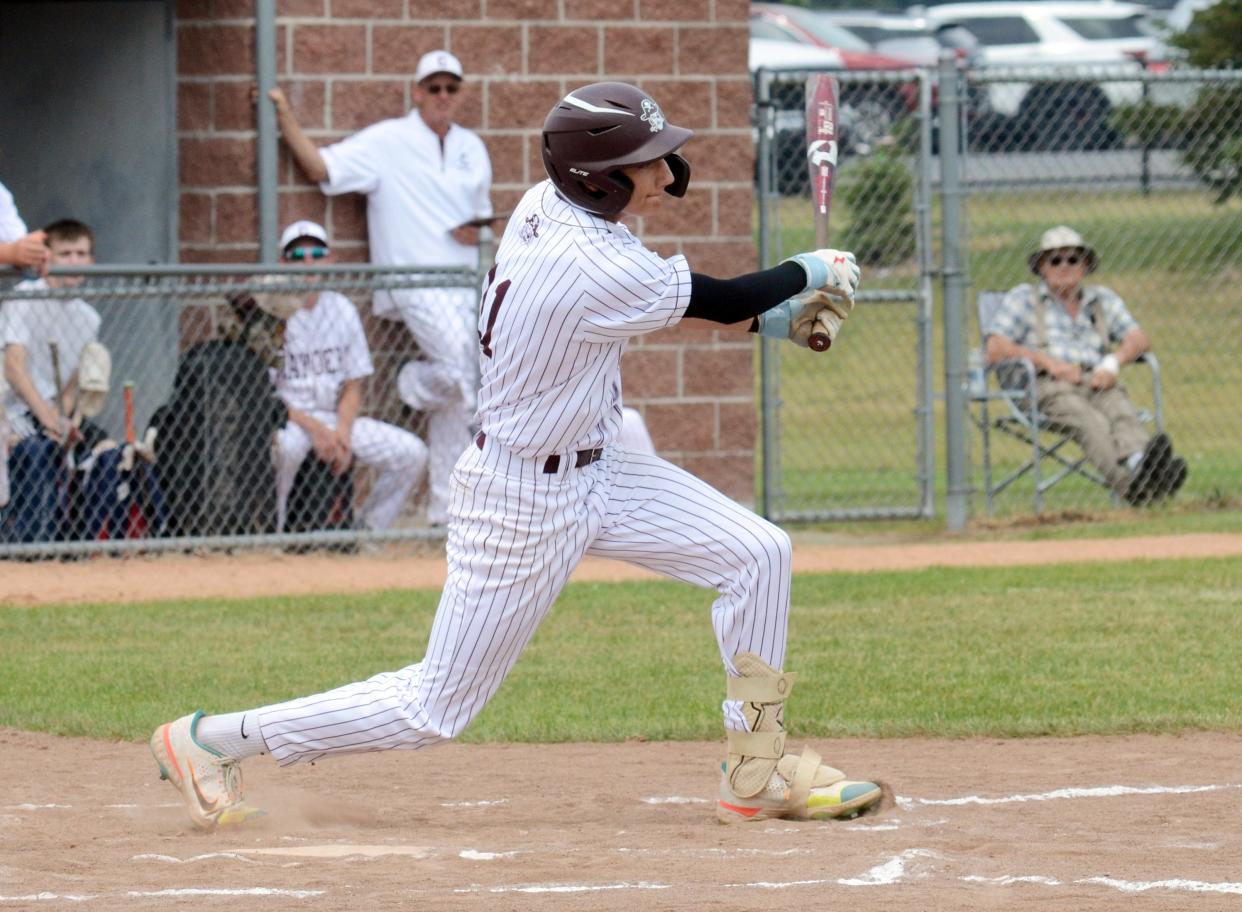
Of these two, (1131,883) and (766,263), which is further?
(766,263)

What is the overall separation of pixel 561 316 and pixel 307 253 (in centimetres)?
562

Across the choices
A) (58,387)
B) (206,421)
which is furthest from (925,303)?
(58,387)

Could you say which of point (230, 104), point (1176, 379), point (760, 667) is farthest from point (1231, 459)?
point (760, 667)

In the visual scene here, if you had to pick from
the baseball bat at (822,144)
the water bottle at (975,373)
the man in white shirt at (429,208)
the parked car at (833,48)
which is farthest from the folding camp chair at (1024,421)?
the parked car at (833,48)

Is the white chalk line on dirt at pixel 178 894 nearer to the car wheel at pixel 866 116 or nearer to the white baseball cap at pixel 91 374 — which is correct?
the white baseball cap at pixel 91 374

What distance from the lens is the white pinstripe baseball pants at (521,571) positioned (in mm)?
4836

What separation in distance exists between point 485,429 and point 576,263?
19.0 inches

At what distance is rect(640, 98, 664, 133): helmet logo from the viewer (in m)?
4.79

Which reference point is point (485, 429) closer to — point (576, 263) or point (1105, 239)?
point (576, 263)

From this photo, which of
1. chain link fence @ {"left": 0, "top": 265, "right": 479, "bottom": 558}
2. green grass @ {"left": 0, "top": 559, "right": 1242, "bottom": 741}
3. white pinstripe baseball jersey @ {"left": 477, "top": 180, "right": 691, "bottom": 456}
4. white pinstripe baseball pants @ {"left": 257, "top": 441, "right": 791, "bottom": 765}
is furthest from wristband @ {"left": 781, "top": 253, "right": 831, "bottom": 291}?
chain link fence @ {"left": 0, "top": 265, "right": 479, "bottom": 558}

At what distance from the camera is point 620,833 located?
4.96 metres

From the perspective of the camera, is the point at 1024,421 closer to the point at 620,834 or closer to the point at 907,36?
the point at 620,834

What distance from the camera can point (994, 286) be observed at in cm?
1540

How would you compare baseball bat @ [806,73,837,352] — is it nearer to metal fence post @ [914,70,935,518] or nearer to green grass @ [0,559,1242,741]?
green grass @ [0,559,1242,741]
